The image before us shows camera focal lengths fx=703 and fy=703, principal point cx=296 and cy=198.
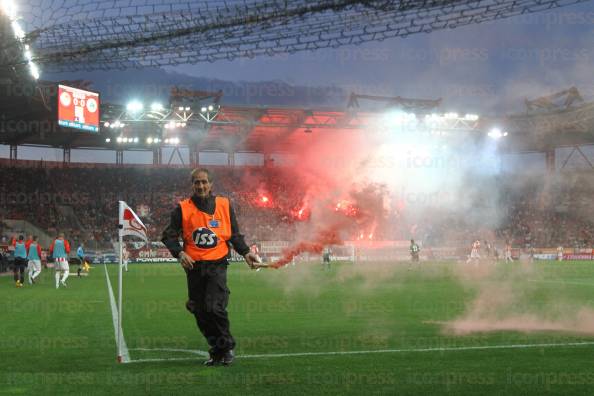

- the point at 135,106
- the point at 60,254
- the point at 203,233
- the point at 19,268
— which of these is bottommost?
the point at 19,268

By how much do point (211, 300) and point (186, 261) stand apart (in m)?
0.56

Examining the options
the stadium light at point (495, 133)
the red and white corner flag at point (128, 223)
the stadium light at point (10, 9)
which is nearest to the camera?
the red and white corner flag at point (128, 223)

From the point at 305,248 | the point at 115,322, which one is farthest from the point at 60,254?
the point at 305,248

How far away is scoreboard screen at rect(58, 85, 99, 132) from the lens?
37.6 meters

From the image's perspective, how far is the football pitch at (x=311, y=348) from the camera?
7.09 metres

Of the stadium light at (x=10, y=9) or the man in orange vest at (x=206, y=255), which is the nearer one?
the man in orange vest at (x=206, y=255)

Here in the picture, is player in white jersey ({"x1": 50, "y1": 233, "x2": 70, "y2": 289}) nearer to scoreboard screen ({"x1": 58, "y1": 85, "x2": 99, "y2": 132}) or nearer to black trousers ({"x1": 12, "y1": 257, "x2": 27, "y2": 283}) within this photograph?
black trousers ({"x1": 12, "y1": 257, "x2": 27, "y2": 283})

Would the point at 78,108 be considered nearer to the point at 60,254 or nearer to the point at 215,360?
the point at 60,254

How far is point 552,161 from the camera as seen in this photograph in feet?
233

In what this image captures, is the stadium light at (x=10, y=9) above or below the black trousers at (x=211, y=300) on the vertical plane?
above

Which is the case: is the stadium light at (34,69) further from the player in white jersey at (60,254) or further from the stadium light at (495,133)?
the stadium light at (495,133)

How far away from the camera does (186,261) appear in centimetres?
788

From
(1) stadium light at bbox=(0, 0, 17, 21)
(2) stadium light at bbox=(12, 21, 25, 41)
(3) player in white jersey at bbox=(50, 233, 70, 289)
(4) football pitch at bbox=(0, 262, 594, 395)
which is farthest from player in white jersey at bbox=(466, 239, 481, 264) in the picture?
(1) stadium light at bbox=(0, 0, 17, 21)

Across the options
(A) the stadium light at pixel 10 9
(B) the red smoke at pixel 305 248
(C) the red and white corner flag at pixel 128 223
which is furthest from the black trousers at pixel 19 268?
(C) the red and white corner flag at pixel 128 223
